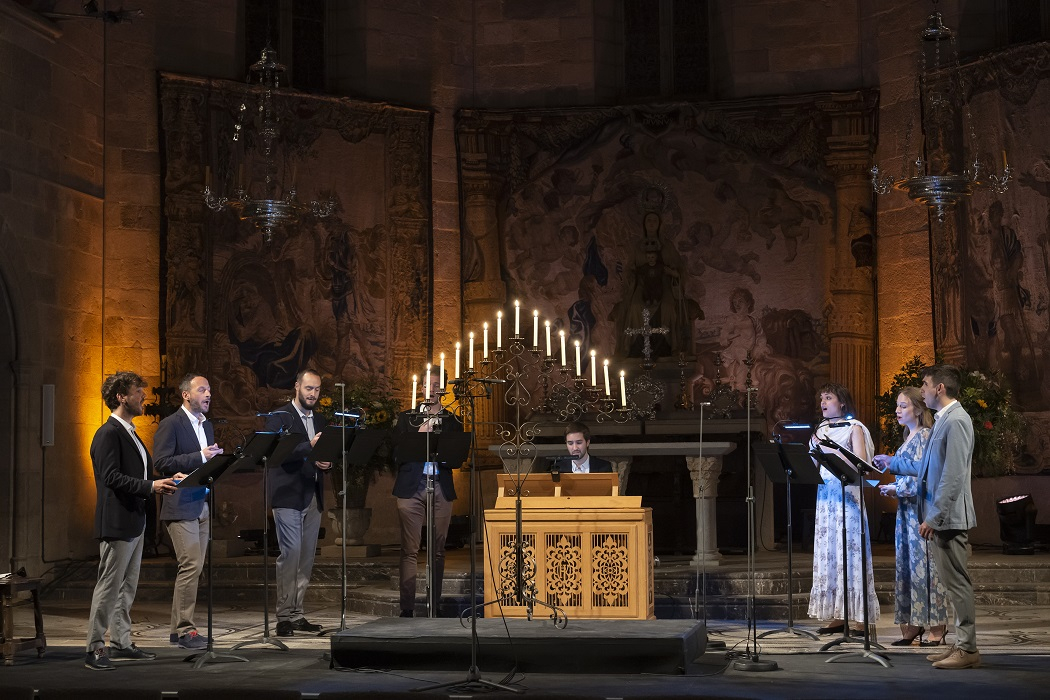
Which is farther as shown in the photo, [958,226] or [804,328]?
[804,328]

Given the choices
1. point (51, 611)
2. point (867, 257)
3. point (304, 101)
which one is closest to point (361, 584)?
point (51, 611)

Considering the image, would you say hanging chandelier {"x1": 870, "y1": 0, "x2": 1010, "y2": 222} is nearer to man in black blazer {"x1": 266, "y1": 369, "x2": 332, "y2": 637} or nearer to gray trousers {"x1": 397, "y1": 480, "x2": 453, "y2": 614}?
gray trousers {"x1": 397, "y1": 480, "x2": 453, "y2": 614}

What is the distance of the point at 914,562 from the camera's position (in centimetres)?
848

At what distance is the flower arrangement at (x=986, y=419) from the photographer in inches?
504

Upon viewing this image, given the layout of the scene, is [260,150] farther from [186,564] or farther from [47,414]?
[186,564]

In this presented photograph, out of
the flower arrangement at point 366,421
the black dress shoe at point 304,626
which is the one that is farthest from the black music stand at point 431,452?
the flower arrangement at point 366,421

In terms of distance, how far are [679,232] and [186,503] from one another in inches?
341

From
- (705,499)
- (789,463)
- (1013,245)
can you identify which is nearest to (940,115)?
(1013,245)

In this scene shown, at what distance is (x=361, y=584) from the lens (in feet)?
39.7

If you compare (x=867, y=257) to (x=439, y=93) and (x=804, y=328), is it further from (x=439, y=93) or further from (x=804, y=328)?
(x=439, y=93)

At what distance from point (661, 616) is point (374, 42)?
849cm

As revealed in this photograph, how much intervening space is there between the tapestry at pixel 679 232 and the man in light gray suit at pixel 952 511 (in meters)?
7.51

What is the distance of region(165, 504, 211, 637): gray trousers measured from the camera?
8.67 m

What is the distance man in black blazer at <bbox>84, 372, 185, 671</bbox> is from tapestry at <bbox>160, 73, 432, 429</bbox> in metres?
6.11
